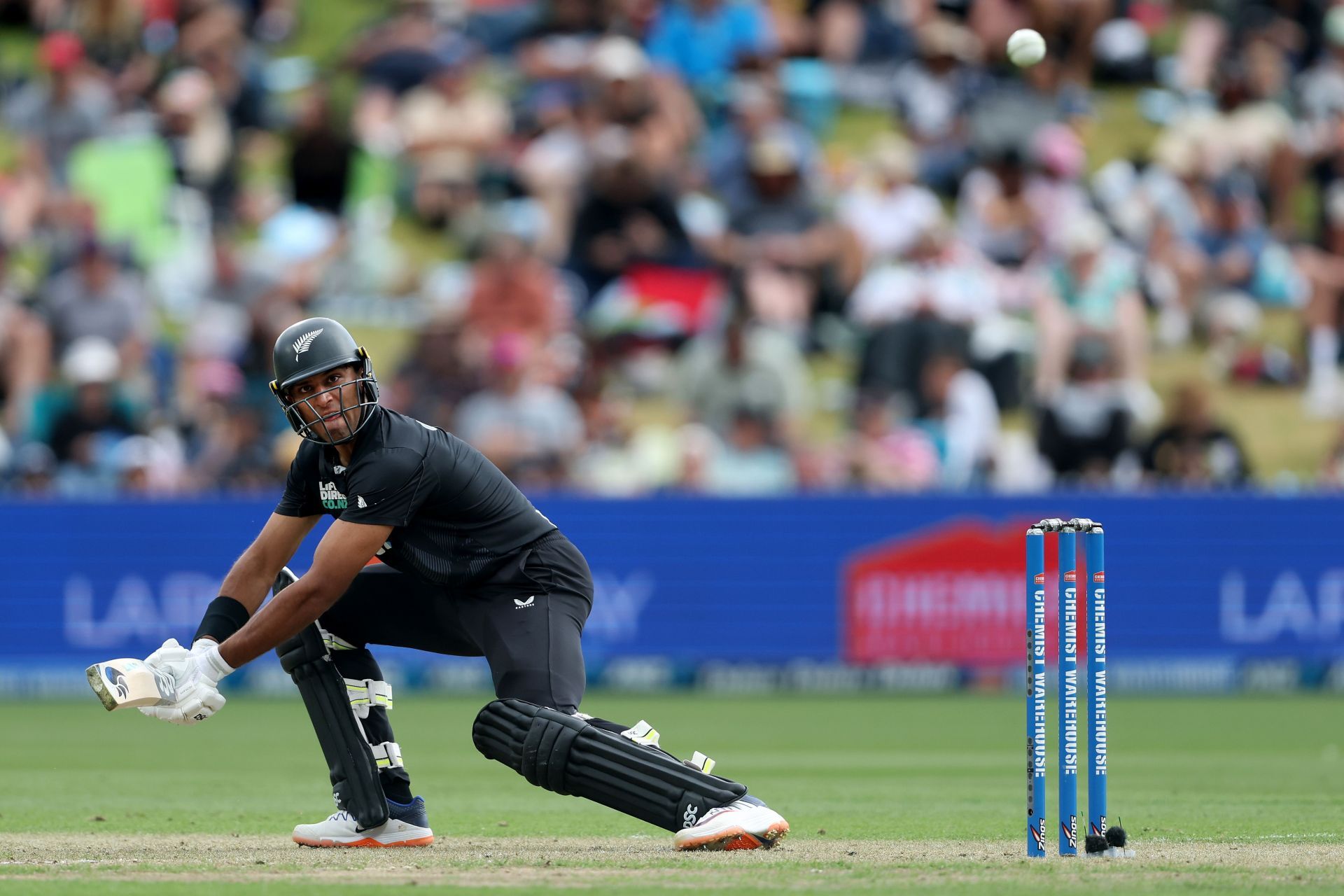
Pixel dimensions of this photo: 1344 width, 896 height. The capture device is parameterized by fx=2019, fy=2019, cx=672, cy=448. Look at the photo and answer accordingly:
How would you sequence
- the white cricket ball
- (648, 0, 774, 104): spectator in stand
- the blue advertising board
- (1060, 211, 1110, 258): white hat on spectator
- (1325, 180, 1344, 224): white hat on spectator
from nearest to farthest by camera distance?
1. the white cricket ball
2. the blue advertising board
3. (1060, 211, 1110, 258): white hat on spectator
4. (1325, 180, 1344, 224): white hat on spectator
5. (648, 0, 774, 104): spectator in stand

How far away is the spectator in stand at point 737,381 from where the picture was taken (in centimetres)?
1742

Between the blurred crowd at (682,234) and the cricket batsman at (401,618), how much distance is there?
8.95 meters

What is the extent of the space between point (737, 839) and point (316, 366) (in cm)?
226

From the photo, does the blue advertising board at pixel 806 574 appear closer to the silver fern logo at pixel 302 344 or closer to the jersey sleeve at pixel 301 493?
the jersey sleeve at pixel 301 493

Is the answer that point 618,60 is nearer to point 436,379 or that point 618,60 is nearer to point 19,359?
point 436,379

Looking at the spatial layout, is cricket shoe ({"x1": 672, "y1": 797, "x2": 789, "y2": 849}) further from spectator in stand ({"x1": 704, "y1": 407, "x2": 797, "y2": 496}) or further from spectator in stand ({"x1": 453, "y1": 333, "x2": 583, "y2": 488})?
spectator in stand ({"x1": 704, "y1": 407, "x2": 797, "y2": 496})

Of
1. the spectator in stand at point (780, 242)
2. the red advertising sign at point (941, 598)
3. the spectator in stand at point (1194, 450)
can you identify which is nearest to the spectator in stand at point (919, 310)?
the spectator in stand at point (780, 242)

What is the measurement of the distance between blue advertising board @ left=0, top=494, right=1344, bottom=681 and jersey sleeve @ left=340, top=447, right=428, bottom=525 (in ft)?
28.3

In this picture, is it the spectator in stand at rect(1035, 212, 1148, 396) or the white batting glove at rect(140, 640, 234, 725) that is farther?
the spectator in stand at rect(1035, 212, 1148, 396)

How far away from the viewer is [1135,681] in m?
16.1

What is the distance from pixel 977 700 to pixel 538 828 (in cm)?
761

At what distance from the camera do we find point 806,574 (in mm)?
16109

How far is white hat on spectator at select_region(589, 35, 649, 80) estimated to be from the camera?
20.0 m

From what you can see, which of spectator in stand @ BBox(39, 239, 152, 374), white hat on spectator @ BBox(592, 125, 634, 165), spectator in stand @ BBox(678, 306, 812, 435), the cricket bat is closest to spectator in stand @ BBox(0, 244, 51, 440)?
spectator in stand @ BBox(39, 239, 152, 374)
